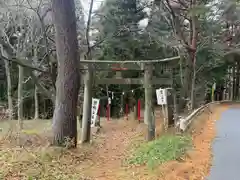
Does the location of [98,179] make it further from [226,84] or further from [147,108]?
[226,84]

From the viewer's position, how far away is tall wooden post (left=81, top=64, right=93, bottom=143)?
32.8 ft

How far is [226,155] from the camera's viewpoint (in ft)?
23.3

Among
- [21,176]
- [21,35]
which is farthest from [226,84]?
[21,176]

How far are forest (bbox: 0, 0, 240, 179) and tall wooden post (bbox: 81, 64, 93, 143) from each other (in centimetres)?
3

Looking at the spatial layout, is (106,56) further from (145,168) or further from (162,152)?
(145,168)

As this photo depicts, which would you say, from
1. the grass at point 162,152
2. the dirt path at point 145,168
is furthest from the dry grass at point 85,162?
the grass at point 162,152

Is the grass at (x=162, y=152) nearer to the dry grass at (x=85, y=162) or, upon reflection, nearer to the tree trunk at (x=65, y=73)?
the dry grass at (x=85, y=162)

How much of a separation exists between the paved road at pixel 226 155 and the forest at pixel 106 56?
6.76 ft

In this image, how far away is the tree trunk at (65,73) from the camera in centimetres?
793

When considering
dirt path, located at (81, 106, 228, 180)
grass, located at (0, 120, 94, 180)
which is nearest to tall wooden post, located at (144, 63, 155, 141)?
dirt path, located at (81, 106, 228, 180)

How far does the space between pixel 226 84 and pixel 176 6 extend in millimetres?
17803

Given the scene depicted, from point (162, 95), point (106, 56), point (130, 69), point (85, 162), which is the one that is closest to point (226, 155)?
point (85, 162)

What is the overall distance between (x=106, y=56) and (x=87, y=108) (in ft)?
30.4

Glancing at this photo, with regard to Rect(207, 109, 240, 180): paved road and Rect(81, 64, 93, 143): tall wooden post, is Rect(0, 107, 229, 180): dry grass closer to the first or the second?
Rect(207, 109, 240, 180): paved road
